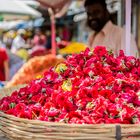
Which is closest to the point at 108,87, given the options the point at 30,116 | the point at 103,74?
the point at 103,74

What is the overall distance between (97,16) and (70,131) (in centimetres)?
238

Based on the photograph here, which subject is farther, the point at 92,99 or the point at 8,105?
the point at 8,105

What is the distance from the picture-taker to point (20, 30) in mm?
20906

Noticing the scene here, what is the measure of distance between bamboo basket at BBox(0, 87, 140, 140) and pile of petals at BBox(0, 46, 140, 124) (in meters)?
0.07

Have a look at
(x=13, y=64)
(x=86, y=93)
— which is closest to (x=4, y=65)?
(x=13, y=64)

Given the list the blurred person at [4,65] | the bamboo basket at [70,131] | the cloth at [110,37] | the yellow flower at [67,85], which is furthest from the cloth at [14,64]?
the bamboo basket at [70,131]

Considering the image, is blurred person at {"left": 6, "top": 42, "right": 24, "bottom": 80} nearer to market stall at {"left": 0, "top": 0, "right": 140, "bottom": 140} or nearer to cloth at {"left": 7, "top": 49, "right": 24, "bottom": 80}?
cloth at {"left": 7, "top": 49, "right": 24, "bottom": 80}

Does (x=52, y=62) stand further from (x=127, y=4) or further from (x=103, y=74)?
(x=103, y=74)

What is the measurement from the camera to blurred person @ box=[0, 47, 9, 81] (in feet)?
17.8

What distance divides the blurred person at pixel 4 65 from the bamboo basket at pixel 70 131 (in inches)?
149

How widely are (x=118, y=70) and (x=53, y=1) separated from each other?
3.03 m

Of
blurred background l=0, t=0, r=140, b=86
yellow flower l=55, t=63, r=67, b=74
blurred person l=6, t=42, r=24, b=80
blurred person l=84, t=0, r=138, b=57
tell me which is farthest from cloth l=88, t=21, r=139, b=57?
blurred person l=6, t=42, r=24, b=80

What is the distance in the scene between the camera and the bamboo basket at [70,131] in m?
1.53

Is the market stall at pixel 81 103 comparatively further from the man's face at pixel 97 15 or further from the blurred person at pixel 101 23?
the man's face at pixel 97 15
